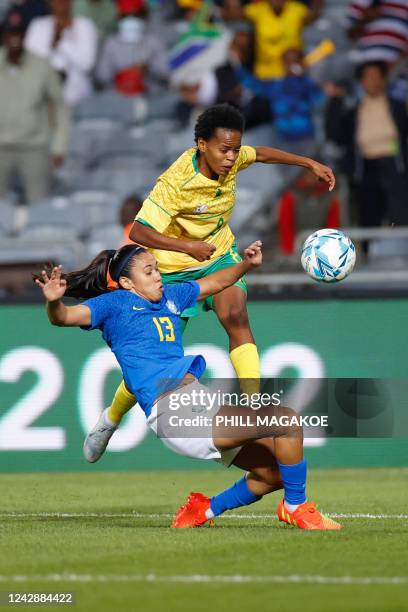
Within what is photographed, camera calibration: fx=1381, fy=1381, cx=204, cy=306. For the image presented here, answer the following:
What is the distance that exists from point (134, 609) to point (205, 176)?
14.5ft

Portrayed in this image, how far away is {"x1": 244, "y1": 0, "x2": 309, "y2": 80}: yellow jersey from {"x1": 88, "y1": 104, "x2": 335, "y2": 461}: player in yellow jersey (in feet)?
23.5

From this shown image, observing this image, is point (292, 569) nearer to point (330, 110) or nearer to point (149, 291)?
point (149, 291)

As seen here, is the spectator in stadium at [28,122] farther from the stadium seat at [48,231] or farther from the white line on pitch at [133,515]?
the white line on pitch at [133,515]

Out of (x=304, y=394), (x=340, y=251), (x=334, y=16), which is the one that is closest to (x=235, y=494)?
(x=340, y=251)

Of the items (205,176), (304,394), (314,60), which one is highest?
(314,60)

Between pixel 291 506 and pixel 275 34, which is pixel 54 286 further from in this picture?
pixel 275 34

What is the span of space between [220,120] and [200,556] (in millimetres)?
3243

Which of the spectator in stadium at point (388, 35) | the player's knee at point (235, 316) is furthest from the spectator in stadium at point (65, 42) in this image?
the player's knee at point (235, 316)

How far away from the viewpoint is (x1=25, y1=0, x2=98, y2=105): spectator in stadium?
688 inches

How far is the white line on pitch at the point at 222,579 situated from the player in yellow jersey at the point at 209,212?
3108 millimetres

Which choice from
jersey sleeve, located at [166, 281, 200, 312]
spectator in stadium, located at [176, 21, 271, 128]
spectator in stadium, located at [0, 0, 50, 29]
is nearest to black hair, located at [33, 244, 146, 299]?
jersey sleeve, located at [166, 281, 200, 312]

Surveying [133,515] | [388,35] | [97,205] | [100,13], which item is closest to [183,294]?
[133,515]

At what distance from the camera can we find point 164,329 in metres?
7.72

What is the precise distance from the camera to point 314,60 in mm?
16891
